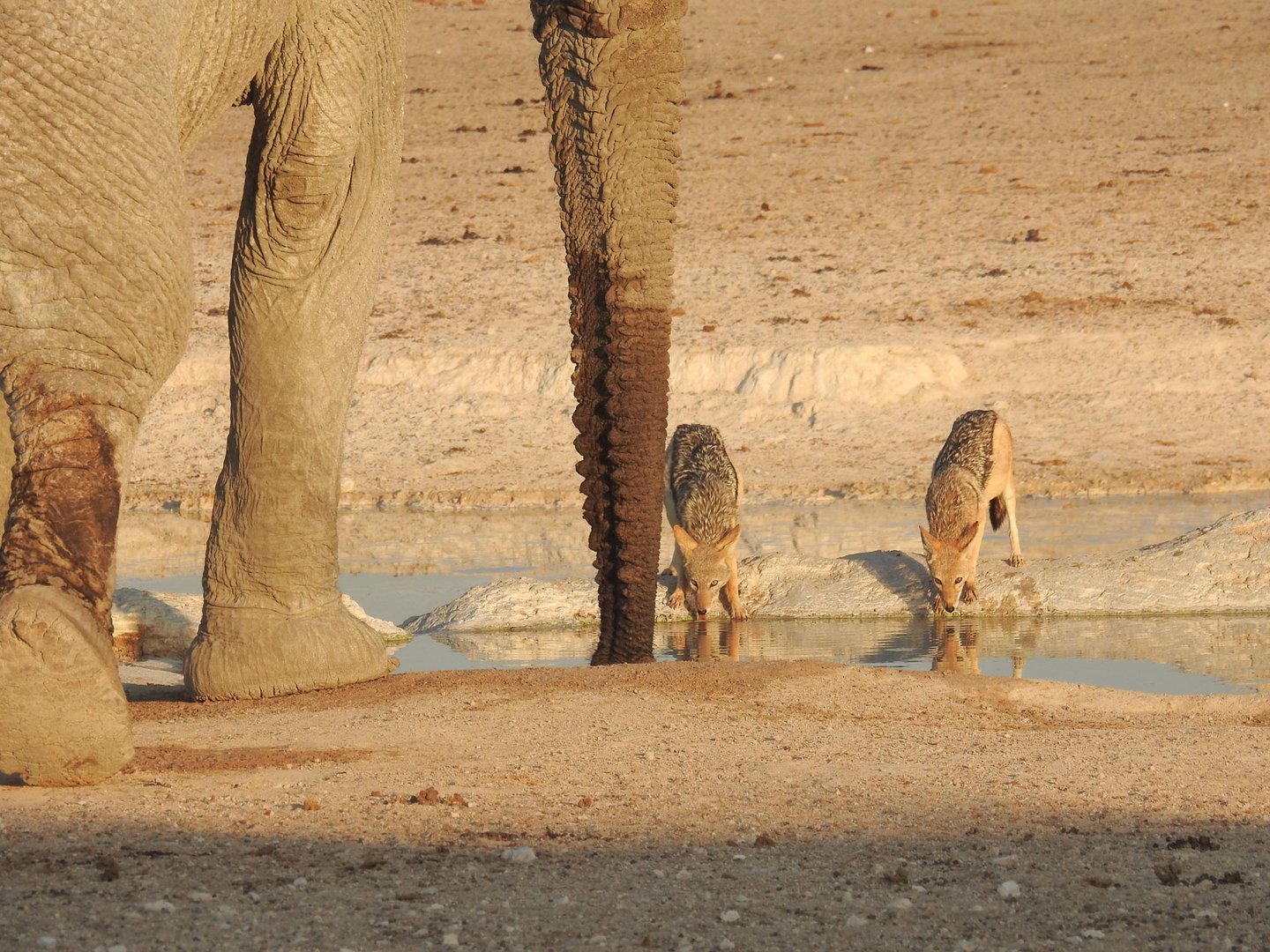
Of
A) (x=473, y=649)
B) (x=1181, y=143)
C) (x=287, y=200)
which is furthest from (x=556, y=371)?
(x=1181, y=143)

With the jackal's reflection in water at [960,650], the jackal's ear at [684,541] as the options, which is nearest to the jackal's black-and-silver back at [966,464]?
the jackal's reflection in water at [960,650]

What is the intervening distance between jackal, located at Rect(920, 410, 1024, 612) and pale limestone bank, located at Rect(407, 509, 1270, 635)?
0.13 metres

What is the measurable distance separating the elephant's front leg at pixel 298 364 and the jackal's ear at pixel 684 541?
2.99 m

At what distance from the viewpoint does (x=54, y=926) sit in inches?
148

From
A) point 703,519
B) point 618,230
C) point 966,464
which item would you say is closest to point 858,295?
point 966,464

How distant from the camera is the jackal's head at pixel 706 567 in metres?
9.55

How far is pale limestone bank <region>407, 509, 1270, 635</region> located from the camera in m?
9.05

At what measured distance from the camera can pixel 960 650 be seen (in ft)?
29.2

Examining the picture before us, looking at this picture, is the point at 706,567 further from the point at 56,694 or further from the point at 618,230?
the point at 56,694

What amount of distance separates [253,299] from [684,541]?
349 cm

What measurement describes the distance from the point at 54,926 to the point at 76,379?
53.5 inches

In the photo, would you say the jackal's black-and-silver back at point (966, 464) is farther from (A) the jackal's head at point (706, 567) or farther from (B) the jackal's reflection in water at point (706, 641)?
(B) the jackal's reflection in water at point (706, 641)

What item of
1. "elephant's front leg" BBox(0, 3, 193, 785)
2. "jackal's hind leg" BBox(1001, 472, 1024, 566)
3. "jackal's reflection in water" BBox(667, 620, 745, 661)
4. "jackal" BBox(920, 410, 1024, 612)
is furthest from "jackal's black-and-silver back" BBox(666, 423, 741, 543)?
"elephant's front leg" BBox(0, 3, 193, 785)

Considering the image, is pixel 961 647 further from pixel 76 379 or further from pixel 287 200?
pixel 76 379
